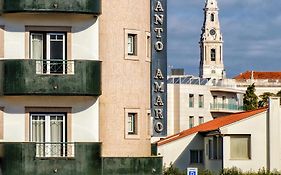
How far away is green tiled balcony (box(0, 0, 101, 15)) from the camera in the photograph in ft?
126

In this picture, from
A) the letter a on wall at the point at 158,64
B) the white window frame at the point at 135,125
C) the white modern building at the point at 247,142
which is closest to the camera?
the white window frame at the point at 135,125

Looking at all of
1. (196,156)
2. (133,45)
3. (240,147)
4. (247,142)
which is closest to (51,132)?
(133,45)

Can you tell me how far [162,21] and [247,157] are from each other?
14767 mm

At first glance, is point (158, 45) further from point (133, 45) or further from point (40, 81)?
point (40, 81)

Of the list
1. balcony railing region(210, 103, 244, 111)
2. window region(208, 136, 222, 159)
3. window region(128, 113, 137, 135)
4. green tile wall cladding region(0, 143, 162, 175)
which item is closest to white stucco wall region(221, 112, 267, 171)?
window region(208, 136, 222, 159)

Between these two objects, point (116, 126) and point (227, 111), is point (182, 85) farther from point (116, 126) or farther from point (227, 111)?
point (116, 126)

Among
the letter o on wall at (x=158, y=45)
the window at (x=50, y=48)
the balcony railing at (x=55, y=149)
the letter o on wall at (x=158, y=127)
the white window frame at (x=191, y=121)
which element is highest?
the letter o on wall at (x=158, y=45)

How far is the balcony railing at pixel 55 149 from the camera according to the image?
38469mm

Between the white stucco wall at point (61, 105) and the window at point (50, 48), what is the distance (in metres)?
1.15

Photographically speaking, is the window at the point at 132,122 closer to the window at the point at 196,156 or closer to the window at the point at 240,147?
the window at the point at 240,147

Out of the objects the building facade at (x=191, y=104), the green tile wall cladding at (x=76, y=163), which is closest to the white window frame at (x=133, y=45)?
the green tile wall cladding at (x=76, y=163)

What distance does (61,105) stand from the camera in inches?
1537

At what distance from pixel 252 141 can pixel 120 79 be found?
33.6 m

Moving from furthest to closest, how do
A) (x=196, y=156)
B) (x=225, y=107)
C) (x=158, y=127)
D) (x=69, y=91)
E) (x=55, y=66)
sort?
(x=225, y=107) → (x=196, y=156) → (x=158, y=127) → (x=55, y=66) → (x=69, y=91)
